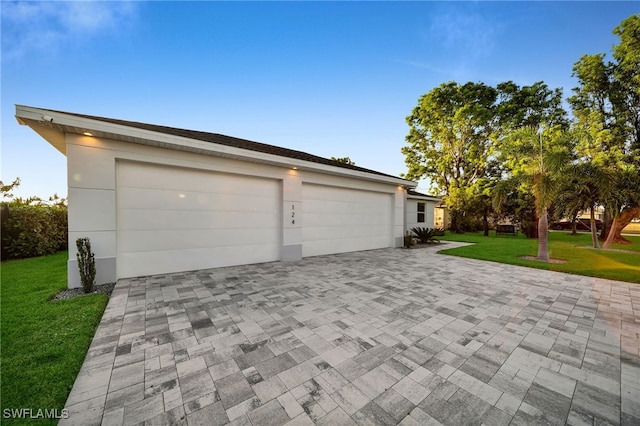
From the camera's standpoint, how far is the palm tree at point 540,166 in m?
7.29

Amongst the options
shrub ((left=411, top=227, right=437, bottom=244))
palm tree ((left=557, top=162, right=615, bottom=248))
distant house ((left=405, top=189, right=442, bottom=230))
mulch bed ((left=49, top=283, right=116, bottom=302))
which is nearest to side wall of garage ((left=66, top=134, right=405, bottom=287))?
→ mulch bed ((left=49, top=283, right=116, bottom=302))

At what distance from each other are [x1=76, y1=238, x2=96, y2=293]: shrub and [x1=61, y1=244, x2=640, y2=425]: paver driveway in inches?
20.1

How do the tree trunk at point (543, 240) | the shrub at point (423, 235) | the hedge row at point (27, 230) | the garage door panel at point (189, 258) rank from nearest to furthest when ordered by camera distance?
the garage door panel at point (189, 258) < the hedge row at point (27, 230) < the tree trunk at point (543, 240) < the shrub at point (423, 235)

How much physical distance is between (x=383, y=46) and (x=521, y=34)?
16.1 feet

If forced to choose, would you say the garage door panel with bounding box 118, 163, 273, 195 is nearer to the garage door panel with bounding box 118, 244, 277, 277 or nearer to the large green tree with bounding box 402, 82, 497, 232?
the garage door panel with bounding box 118, 244, 277, 277

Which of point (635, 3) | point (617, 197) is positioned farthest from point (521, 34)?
point (617, 197)

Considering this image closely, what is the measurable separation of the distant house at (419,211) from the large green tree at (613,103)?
26.6 feet

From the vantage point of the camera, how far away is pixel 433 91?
19.7 meters

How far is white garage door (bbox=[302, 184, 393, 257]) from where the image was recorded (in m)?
8.25

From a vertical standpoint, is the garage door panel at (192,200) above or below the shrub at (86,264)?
Answer: above

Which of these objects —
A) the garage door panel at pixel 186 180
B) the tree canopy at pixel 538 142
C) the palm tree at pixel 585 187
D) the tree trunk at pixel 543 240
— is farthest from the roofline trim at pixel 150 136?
the palm tree at pixel 585 187

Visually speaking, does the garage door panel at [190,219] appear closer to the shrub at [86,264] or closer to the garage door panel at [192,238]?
the garage door panel at [192,238]

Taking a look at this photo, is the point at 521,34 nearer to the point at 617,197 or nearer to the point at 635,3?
the point at 635,3

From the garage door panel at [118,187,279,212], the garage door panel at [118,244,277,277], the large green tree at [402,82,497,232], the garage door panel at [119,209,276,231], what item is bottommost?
the garage door panel at [118,244,277,277]
